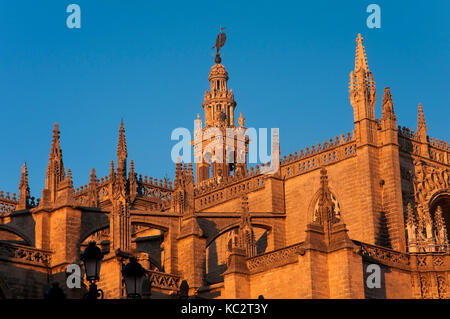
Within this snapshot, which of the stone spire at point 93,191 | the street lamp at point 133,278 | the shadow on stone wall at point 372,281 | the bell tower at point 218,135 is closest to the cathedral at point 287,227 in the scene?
the shadow on stone wall at point 372,281

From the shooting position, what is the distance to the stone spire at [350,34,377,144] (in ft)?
148

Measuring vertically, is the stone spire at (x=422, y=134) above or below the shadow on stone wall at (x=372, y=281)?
above

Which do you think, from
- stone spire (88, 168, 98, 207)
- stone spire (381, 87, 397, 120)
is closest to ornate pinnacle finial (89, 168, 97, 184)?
stone spire (88, 168, 98, 207)

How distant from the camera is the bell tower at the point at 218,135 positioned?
211 ft

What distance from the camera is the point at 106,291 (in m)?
39.1

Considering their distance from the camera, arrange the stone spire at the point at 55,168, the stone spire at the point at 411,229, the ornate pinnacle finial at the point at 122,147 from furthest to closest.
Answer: the ornate pinnacle finial at the point at 122,147
the stone spire at the point at 55,168
the stone spire at the point at 411,229

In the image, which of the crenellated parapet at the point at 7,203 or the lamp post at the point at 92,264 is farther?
the crenellated parapet at the point at 7,203

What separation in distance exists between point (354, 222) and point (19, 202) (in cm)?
2369

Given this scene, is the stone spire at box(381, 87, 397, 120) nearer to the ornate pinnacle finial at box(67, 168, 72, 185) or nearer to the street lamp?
the ornate pinnacle finial at box(67, 168, 72, 185)

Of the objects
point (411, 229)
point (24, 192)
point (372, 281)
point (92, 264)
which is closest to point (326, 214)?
point (372, 281)

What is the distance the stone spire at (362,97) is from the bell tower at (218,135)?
682 inches

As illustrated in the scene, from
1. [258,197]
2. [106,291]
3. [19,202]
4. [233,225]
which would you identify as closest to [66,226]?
[106,291]

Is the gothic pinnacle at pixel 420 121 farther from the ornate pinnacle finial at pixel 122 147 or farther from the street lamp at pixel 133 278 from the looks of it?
the street lamp at pixel 133 278

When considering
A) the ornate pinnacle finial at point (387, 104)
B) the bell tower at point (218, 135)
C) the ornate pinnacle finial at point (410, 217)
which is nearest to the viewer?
the ornate pinnacle finial at point (410, 217)
